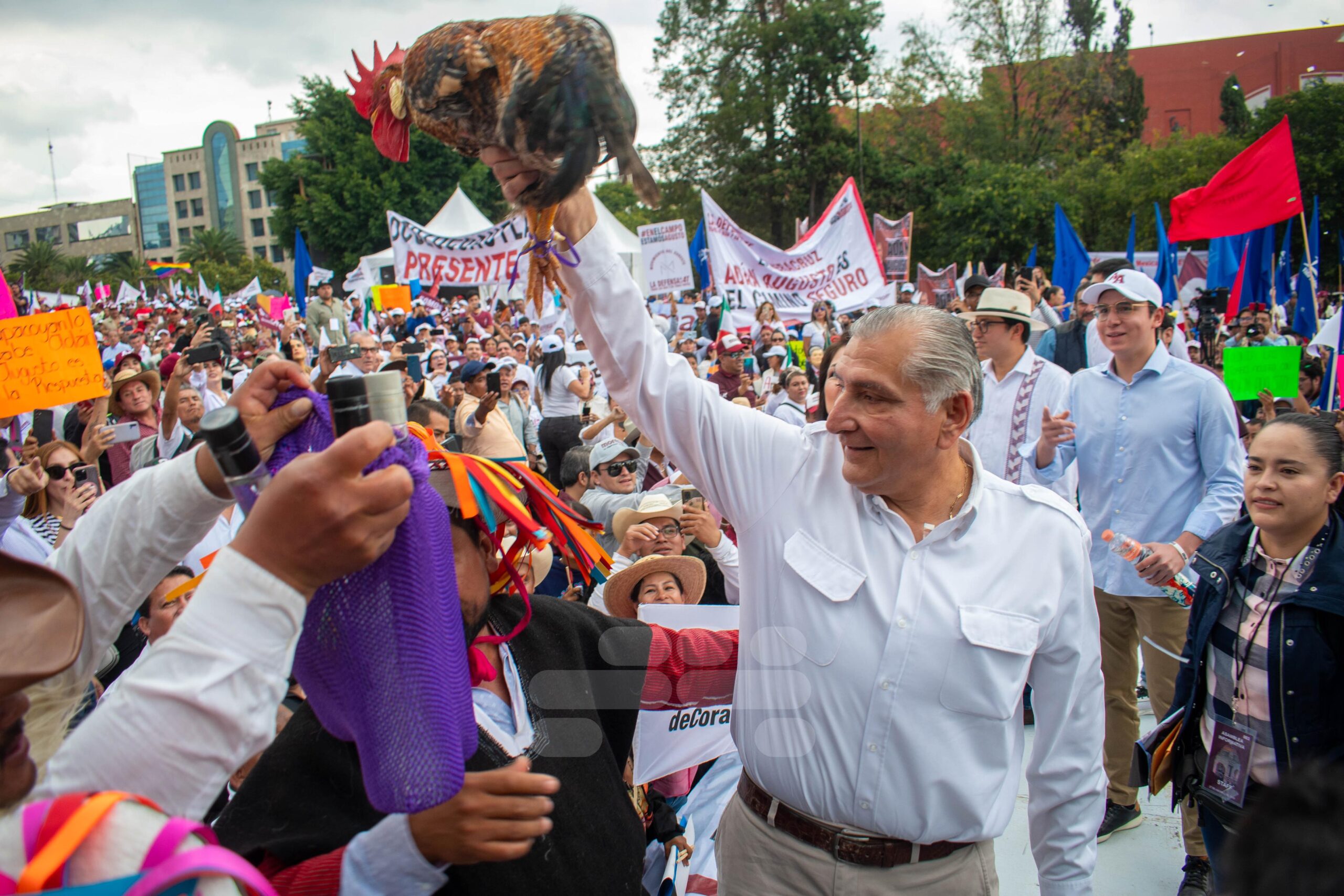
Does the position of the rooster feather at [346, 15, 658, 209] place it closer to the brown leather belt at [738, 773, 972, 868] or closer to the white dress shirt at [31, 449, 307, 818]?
the white dress shirt at [31, 449, 307, 818]

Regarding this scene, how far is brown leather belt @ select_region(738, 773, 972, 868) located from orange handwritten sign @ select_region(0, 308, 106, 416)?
4.28m

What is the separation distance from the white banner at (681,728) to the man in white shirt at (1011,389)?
83.7 inches

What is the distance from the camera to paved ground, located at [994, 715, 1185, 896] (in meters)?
3.47

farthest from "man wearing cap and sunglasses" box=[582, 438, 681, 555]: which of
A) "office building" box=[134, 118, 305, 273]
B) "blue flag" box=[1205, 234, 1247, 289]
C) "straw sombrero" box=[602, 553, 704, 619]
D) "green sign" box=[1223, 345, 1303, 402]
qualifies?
"office building" box=[134, 118, 305, 273]

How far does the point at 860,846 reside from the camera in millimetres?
1801

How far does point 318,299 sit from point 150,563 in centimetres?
1202

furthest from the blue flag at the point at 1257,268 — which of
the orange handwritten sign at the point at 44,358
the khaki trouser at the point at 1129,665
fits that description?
the orange handwritten sign at the point at 44,358

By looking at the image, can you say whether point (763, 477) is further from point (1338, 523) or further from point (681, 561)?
point (1338, 523)

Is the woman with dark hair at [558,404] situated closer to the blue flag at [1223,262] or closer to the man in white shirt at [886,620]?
the man in white shirt at [886,620]

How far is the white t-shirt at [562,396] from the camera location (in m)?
8.05

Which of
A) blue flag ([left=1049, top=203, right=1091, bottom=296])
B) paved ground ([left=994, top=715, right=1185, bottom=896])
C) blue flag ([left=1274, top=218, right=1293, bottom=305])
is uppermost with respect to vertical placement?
blue flag ([left=1049, top=203, right=1091, bottom=296])

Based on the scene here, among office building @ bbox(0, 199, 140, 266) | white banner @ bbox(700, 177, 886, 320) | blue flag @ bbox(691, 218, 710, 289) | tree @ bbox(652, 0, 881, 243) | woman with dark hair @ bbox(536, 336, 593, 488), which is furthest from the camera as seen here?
office building @ bbox(0, 199, 140, 266)

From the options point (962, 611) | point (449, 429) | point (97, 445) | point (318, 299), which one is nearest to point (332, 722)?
point (962, 611)

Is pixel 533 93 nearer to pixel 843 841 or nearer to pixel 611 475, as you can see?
pixel 843 841
